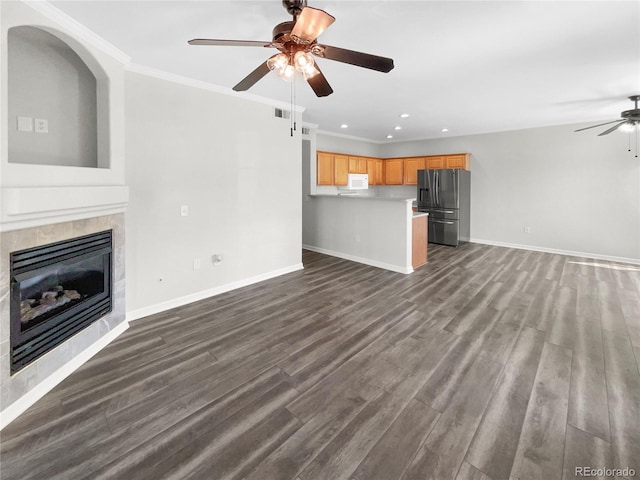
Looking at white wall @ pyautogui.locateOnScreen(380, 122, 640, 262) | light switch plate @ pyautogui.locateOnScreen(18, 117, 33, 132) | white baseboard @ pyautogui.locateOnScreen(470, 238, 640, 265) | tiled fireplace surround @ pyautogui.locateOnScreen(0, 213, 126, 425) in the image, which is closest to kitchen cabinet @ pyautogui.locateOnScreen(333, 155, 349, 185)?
white wall @ pyautogui.locateOnScreen(380, 122, 640, 262)

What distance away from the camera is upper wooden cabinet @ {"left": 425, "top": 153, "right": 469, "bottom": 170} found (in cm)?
690

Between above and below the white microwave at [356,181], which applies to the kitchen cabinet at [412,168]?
above

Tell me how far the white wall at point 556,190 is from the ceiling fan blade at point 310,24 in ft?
20.8

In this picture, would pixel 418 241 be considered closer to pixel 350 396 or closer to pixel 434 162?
pixel 434 162

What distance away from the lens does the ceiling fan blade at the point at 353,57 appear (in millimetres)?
1854

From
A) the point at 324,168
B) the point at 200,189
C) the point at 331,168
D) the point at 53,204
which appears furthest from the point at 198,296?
the point at 331,168

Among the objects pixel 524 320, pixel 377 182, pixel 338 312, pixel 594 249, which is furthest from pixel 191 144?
pixel 594 249

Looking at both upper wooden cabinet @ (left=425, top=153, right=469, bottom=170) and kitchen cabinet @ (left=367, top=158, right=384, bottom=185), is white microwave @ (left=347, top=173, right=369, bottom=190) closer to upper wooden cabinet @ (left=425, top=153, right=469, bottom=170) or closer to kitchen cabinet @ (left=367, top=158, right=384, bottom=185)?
kitchen cabinet @ (left=367, top=158, right=384, bottom=185)

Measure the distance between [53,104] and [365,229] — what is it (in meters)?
4.33

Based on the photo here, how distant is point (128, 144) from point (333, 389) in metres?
3.00

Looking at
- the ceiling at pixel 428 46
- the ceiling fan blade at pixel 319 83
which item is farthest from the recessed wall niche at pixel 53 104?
the ceiling fan blade at pixel 319 83

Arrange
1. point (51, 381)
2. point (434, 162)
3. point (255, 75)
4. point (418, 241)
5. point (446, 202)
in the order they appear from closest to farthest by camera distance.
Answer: point (51, 381) < point (255, 75) < point (418, 241) < point (446, 202) < point (434, 162)

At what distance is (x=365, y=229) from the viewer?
5.42m

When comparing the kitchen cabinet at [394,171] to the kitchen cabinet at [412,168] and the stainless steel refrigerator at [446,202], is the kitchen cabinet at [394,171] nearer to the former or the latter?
the kitchen cabinet at [412,168]
